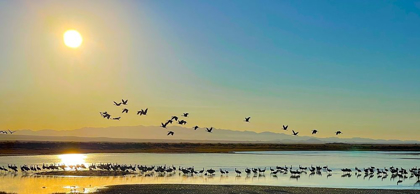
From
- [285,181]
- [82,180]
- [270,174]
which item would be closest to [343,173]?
[270,174]

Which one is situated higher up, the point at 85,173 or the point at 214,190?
the point at 85,173

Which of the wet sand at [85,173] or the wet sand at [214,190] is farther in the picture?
the wet sand at [85,173]

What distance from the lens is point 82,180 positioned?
35062mm

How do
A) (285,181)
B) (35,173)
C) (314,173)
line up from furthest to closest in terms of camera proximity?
(314,173) → (35,173) → (285,181)

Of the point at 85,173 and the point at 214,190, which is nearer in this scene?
the point at 214,190

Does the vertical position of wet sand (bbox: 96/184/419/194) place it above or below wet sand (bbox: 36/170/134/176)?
below

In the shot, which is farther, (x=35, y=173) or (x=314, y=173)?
(x=314, y=173)

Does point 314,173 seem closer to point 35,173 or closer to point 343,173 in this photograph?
point 343,173

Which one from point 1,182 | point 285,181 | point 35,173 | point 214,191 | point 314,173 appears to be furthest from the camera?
point 314,173

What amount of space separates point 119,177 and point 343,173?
2101 centimetres

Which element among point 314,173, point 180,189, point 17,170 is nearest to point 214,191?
point 180,189

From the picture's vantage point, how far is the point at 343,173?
145 ft

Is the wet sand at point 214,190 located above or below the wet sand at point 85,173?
below

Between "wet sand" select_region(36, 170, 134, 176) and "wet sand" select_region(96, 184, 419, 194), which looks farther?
"wet sand" select_region(36, 170, 134, 176)
